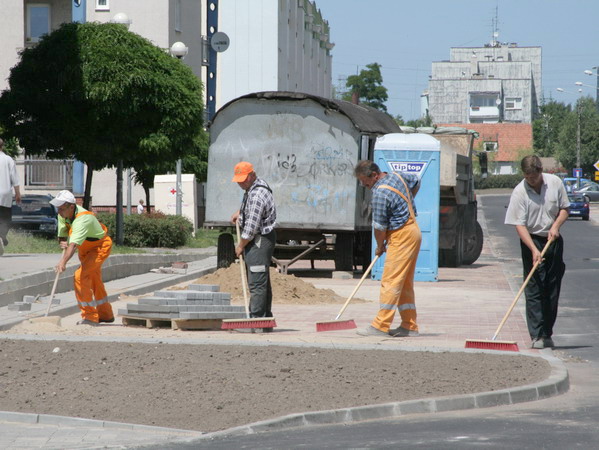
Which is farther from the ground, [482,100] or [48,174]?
[482,100]

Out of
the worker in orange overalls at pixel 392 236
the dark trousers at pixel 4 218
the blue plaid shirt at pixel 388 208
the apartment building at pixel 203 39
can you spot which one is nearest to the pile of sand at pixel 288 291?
the dark trousers at pixel 4 218

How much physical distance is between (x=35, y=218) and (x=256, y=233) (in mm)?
18483

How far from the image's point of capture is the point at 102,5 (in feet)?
152

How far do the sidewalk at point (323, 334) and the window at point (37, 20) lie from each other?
2461 cm

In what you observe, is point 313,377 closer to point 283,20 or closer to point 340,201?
point 340,201

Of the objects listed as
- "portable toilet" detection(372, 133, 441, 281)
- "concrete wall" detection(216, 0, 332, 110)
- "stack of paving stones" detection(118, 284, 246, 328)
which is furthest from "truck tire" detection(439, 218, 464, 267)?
"concrete wall" detection(216, 0, 332, 110)

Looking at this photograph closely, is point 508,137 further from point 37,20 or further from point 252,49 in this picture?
point 37,20

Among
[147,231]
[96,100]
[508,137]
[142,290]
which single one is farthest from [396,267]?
[508,137]

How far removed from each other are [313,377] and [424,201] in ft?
41.4

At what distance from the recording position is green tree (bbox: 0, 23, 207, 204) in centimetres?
2583

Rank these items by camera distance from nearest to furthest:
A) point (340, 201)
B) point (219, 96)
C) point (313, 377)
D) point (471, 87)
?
point (313, 377) → point (340, 201) → point (219, 96) → point (471, 87)

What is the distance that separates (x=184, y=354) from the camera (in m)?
9.47

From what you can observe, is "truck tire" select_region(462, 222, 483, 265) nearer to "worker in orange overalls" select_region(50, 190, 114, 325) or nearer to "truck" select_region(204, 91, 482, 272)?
"truck" select_region(204, 91, 482, 272)

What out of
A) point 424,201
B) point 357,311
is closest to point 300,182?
point 424,201
